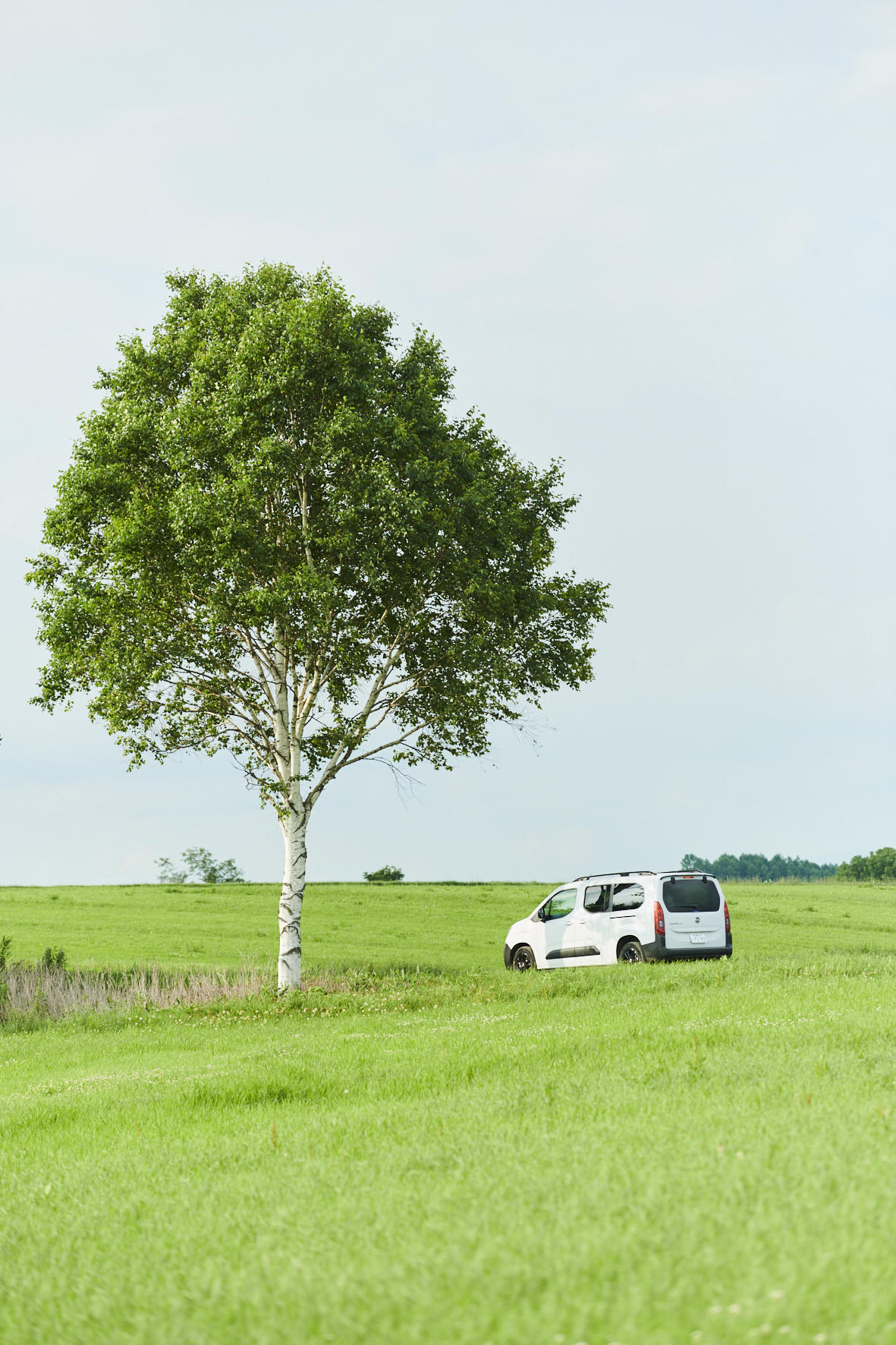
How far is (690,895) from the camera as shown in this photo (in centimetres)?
2327

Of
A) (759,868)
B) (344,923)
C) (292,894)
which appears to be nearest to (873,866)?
(759,868)

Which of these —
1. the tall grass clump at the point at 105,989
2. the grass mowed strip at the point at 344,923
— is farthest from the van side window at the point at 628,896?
the tall grass clump at the point at 105,989

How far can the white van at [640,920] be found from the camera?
22.8 m

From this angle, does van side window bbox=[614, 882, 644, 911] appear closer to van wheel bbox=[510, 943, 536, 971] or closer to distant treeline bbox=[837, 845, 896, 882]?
van wheel bbox=[510, 943, 536, 971]

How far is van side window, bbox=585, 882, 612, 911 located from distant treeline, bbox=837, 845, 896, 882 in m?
102

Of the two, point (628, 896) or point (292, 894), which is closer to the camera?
point (628, 896)

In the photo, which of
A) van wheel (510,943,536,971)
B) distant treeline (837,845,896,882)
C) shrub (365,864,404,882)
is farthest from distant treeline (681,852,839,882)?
van wheel (510,943,536,971)

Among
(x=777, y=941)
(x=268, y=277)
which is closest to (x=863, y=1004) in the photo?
(x=268, y=277)

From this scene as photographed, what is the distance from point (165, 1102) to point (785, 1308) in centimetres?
877

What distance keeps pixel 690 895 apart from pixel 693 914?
449 mm

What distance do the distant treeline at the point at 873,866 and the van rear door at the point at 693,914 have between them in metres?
102

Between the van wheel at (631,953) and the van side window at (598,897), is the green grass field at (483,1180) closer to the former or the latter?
the van wheel at (631,953)

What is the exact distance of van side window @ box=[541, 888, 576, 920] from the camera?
82.6ft

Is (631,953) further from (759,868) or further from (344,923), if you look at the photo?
(759,868)
